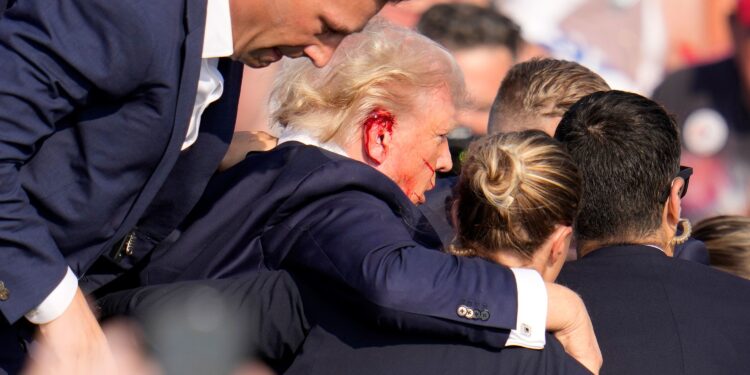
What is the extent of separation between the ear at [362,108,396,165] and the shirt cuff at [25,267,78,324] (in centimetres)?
94

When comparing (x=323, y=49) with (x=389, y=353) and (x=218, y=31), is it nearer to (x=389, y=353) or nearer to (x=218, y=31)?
(x=218, y=31)

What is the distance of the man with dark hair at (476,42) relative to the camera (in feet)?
16.0

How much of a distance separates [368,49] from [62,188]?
94cm

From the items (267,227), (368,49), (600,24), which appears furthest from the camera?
(600,24)

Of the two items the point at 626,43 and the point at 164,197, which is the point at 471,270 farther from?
the point at 626,43

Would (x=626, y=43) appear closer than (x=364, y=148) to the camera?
No

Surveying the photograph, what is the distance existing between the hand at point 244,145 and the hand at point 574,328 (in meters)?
0.96

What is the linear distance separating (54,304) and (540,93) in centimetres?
186

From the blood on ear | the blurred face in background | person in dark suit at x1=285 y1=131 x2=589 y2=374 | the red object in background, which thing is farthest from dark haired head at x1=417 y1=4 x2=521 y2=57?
person in dark suit at x1=285 y1=131 x2=589 y2=374

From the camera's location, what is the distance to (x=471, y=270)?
217 cm

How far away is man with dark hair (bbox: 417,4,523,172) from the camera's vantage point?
4.89m

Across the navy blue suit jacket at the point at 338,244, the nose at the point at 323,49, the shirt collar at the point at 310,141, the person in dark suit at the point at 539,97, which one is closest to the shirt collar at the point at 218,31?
the nose at the point at 323,49

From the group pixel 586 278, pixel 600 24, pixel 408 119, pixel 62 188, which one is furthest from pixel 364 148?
pixel 600 24

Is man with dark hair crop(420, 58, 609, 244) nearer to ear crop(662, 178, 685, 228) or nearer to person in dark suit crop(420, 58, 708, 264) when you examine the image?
person in dark suit crop(420, 58, 708, 264)
